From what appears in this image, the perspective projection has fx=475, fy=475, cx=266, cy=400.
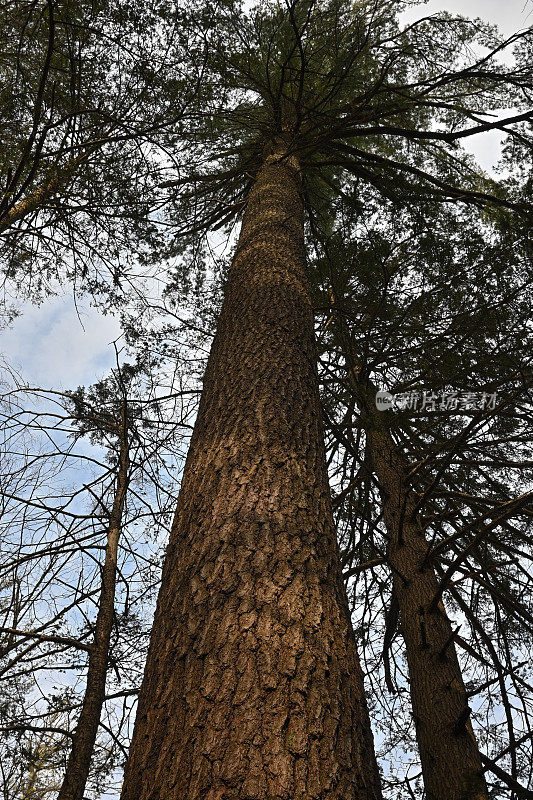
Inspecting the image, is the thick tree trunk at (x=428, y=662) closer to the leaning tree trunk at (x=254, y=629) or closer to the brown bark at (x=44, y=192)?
the leaning tree trunk at (x=254, y=629)

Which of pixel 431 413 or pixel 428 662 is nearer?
pixel 428 662

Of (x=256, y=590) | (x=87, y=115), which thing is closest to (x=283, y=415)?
(x=256, y=590)

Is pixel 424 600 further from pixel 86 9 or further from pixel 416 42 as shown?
pixel 416 42

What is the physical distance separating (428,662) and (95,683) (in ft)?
6.30

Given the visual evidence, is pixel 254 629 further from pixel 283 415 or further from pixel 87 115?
pixel 87 115

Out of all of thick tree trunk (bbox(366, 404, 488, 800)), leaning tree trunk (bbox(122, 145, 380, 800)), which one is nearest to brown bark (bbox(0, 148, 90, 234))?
leaning tree trunk (bbox(122, 145, 380, 800))

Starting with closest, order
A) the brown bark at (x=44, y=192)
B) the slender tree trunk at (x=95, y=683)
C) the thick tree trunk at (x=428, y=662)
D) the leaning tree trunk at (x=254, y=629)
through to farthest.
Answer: the leaning tree trunk at (x=254, y=629)
the thick tree trunk at (x=428, y=662)
the slender tree trunk at (x=95, y=683)
the brown bark at (x=44, y=192)

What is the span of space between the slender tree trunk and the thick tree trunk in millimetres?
1735

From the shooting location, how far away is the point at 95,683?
2791mm

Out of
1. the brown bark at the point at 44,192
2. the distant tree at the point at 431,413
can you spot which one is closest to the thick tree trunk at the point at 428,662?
the distant tree at the point at 431,413

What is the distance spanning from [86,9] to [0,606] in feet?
15.2

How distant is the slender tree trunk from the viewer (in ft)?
7.99

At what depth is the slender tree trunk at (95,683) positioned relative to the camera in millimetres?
2436

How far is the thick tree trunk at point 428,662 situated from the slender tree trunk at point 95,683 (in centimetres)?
174
